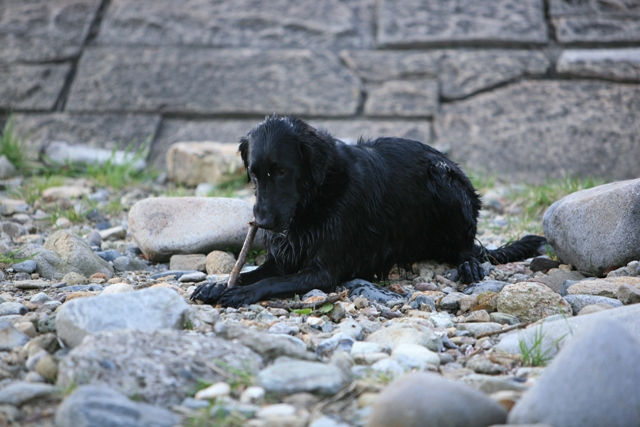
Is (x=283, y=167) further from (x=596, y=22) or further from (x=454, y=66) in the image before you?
(x=596, y=22)

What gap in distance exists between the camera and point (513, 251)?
14.5 ft

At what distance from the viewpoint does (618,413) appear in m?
1.84

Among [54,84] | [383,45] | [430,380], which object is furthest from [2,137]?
[430,380]

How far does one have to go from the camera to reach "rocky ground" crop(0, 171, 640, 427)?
6.21ft

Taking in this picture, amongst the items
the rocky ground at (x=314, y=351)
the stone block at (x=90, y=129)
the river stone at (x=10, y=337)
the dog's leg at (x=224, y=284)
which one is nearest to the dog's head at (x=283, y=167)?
the dog's leg at (x=224, y=284)

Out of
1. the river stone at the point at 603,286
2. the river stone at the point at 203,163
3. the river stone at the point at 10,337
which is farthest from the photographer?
the river stone at the point at 203,163

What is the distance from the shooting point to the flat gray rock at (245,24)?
7418mm

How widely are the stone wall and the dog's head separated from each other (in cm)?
314

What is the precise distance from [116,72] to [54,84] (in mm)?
710

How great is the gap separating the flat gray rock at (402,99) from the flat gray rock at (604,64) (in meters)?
1.31

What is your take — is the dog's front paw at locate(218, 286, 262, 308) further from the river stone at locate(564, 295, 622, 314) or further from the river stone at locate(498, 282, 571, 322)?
the river stone at locate(564, 295, 622, 314)

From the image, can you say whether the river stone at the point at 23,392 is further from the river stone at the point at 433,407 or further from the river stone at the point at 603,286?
the river stone at the point at 603,286

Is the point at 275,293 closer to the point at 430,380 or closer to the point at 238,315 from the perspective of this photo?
the point at 238,315

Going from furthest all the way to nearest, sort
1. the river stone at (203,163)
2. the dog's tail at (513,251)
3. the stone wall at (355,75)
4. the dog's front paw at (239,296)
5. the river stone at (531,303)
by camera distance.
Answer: the stone wall at (355,75)
the river stone at (203,163)
the dog's tail at (513,251)
the dog's front paw at (239,296)
the river stone at (531,303)
